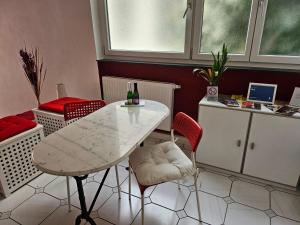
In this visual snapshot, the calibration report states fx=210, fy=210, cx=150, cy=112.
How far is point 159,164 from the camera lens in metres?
1.43

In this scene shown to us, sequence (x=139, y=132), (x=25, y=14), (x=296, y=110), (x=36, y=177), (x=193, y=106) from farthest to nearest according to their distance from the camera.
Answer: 1. (x=25, y=14)
2. (x=193, y=106)
3. (x=36, y=177)
4. (x=296, y=110)
5. (x=139, y=132)

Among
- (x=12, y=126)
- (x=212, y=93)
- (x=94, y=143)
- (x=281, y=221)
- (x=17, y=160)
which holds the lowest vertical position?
(x=281, y=221)

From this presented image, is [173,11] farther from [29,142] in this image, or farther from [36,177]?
[36,177]

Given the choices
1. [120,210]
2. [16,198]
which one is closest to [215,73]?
[120,210]

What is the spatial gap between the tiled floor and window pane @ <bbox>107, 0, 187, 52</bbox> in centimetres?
150

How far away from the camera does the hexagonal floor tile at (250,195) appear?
1734 millimetres

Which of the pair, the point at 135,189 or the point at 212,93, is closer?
the point at 135,189

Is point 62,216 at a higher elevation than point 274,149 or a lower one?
lower

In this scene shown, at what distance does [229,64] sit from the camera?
2141 mm

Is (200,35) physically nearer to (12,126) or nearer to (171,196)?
(171,196)

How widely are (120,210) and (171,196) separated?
0.44m

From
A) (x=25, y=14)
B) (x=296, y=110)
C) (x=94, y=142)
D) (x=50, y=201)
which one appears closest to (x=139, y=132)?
(x=94, y=142)

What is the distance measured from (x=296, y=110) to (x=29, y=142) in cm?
231

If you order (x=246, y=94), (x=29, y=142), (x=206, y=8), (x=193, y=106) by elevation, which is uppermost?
(x=206, y=8)
